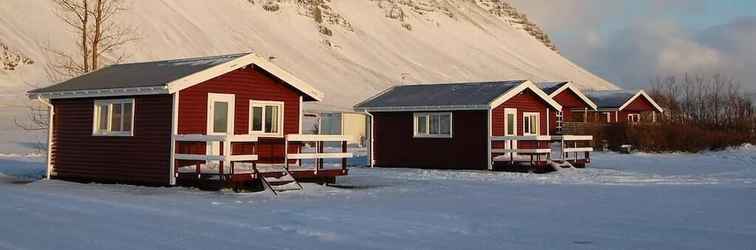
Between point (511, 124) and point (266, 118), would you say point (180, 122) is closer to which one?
point (266, 118)

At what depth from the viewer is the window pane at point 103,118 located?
1895cm

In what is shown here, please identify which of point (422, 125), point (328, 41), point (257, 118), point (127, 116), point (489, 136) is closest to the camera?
point (127, 116)

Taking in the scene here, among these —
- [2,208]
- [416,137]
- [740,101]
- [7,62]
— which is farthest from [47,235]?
[7,62]

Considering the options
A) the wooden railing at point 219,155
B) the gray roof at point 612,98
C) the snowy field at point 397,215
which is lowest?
the snowy field at point 397,215

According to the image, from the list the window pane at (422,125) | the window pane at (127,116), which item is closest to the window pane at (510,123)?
the window pane at (422,125)

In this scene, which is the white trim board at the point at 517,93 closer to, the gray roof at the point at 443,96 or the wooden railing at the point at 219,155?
the gray roof at the point at 443,96

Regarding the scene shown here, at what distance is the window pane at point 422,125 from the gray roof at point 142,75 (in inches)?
353

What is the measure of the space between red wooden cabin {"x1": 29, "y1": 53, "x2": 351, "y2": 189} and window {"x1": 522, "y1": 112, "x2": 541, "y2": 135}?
9744 mm

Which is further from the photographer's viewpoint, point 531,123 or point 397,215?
point 531,123

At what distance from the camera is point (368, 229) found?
34.8 ft

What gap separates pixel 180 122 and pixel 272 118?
290 centimetres

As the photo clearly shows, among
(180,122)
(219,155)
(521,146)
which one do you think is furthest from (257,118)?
(521,146)

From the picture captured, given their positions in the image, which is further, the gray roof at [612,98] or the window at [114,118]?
the gray roof at [612,98]

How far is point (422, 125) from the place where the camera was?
2667 cm
